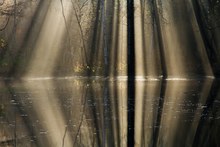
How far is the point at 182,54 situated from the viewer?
17500 millimetres

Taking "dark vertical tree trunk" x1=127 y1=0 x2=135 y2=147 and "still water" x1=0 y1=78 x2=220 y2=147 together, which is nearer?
"still water" x1=0 y1=78 x2=220 y2=147

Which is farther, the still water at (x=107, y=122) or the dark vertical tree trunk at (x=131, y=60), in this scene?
the dark vertical tree trunk at (x=131, y=60)

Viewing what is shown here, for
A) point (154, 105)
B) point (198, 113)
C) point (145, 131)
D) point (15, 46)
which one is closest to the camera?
point (145, 131)

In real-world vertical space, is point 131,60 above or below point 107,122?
below

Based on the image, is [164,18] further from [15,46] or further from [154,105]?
Answer: [154,105]

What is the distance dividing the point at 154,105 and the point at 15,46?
37.0 ft

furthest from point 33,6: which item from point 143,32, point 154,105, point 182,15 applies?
point 154,105

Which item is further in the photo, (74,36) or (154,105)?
(74,36)

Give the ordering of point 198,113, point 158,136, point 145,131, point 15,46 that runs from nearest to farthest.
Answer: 1. point 158,136
2. point 145,131
3. point 198,113
4. point 15,46

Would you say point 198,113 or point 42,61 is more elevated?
point 198,113

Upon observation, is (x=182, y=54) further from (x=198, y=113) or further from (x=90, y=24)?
(x=198, y=113)

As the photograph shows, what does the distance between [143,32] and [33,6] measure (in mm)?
4548

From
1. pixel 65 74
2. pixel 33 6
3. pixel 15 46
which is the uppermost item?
pixel 33 6

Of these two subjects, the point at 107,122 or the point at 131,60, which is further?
the point at 131,60
